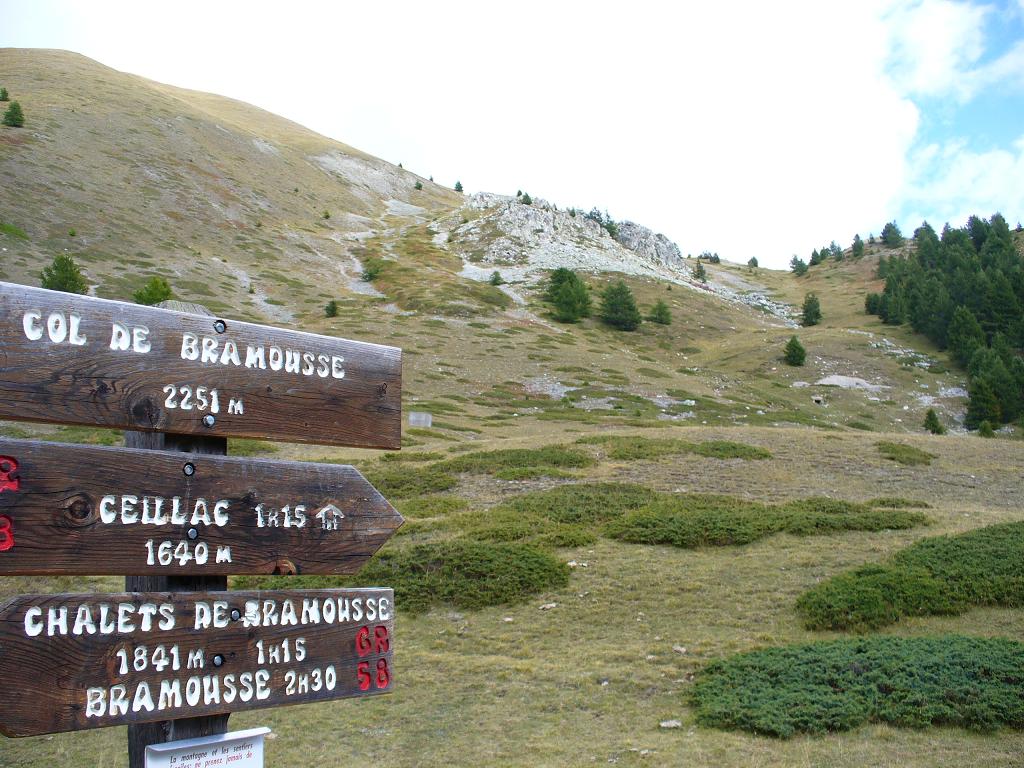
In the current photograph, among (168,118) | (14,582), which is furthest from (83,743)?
(168,118)

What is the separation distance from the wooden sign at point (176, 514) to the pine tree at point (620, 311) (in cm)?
8685

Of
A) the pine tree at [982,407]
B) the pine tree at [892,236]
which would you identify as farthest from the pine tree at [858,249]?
the pine tree at [982,407]

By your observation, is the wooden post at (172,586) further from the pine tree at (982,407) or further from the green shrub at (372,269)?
the green shrub at (372,269)

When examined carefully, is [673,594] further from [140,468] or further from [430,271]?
[430,271]

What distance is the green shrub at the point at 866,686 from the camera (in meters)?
10.0

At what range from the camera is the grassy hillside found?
35.4 ft

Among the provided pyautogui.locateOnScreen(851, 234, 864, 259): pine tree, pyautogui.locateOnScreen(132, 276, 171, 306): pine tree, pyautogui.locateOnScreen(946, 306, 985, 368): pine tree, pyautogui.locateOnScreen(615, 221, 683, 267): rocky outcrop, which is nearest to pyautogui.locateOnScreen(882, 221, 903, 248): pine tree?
pyautogui.locateOnScreen(851, 234, 864, 259): pine tree

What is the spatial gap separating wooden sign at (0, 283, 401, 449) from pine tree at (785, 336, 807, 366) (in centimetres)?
7630

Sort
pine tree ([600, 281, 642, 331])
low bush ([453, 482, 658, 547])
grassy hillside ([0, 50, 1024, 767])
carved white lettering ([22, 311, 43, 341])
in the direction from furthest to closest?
pine tree ([600, 281, 642, 331]) → low bush ([453, 482, 658, 547]) → grassy hillside ([0, 50, 1024, 767]) → carved white lettering ([22, 311, 43, 341])

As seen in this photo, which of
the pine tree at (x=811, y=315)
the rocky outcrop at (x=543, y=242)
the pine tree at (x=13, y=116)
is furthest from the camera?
the rocky outcrop at (x=543, y=242)

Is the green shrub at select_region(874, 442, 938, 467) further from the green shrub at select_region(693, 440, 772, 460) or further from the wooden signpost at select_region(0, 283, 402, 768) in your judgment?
the wooden signpost at select_region(0, 283, 402, 768)

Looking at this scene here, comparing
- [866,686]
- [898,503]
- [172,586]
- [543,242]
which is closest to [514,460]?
[898,503]

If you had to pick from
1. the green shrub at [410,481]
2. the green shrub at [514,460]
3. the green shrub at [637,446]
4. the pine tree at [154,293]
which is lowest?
the green shrub at [410,481]

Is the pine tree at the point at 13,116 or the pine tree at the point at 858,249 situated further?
the pine tree at the point at 858,249
